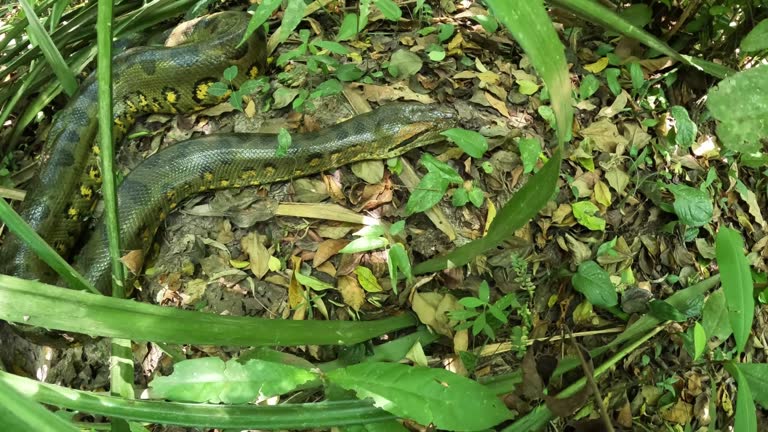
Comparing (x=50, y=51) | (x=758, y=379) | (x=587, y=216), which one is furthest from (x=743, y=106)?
(x=50, y=51)

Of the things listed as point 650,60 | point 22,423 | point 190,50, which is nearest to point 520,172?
point 650,60

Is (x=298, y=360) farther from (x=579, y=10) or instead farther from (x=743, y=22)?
(x=743, y=22)

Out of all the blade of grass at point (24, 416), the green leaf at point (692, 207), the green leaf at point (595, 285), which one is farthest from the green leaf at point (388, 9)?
the blade of grass at point (24, 416)

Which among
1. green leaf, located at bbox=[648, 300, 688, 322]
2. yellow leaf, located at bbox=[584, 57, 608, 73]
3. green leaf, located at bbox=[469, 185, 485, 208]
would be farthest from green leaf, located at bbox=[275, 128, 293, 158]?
green leaf, located at bbox=[648, 300, 688, 322]

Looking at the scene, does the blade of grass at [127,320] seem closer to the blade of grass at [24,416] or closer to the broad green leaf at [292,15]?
the blade of grass at [24,416]

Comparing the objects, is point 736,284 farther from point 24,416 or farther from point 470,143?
point 24,416

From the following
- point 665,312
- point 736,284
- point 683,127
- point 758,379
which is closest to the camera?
point 736,284
